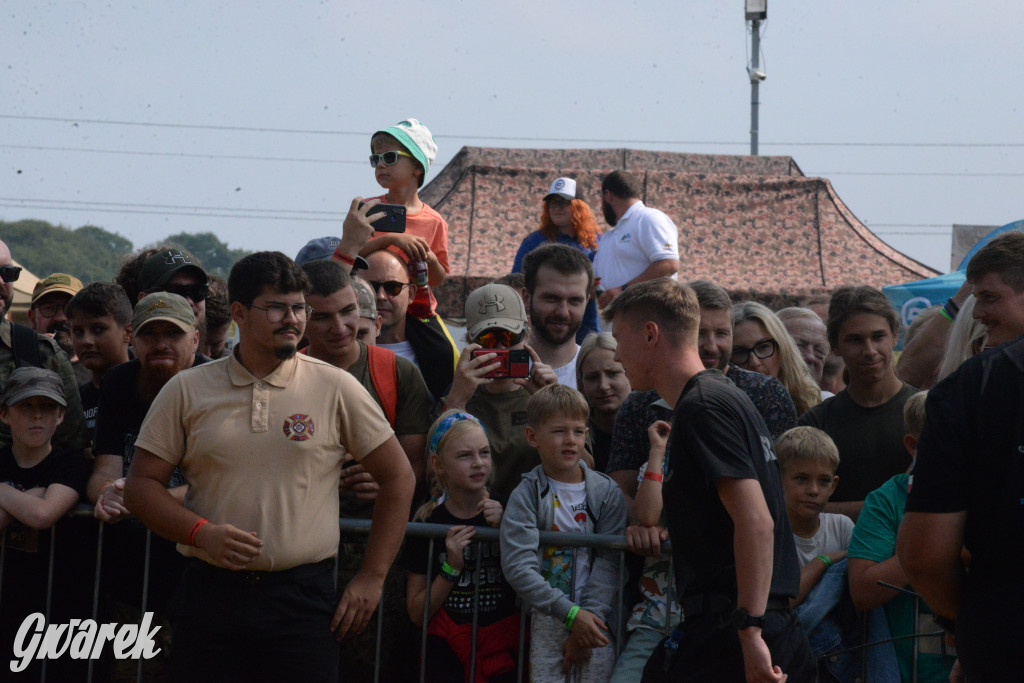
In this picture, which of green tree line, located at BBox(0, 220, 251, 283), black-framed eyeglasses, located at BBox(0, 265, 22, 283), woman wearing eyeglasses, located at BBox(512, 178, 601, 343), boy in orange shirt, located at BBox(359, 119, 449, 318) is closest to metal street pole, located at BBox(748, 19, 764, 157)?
woman wearing eyeglasses, located at BBox(512, 178, 601, 343)

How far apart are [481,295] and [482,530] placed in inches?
49.0

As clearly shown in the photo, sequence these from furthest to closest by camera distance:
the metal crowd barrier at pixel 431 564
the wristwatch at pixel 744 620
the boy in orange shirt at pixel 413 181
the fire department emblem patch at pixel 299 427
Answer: the boy in orange shirt at pixel 413 181, the metal crowd barrier at pixel 431 564, the fire department emblem patch at pixel 299 427, the wristwatch at pixel 744 620

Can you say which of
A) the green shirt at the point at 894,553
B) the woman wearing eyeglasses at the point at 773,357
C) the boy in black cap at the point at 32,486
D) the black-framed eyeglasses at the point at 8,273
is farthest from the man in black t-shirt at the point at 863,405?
the black-framed eyeglasses at the point at 8,273

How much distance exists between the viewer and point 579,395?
4129mm

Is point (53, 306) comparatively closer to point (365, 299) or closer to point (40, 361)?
point (40, 361)

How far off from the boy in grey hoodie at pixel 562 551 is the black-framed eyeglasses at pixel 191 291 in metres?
1.87

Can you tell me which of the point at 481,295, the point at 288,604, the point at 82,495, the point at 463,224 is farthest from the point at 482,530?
the point at 463,224

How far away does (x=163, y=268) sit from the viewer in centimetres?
496

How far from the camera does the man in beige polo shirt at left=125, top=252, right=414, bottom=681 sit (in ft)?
10.8

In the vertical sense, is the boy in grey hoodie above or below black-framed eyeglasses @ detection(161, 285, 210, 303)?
below

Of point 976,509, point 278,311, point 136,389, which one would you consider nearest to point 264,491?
point 278,311

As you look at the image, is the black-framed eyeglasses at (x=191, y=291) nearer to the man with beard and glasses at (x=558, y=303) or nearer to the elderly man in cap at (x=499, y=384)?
the elderly man in cap at (x=499, y=384)

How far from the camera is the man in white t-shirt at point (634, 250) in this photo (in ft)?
22.8

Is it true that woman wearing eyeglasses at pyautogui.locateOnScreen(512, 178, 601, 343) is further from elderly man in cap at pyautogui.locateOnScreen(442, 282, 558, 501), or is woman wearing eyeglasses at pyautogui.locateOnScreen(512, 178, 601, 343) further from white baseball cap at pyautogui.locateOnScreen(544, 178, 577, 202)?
elderly man in cap at pyautogui.locateOnScreen(442, 282, 558, 501)
